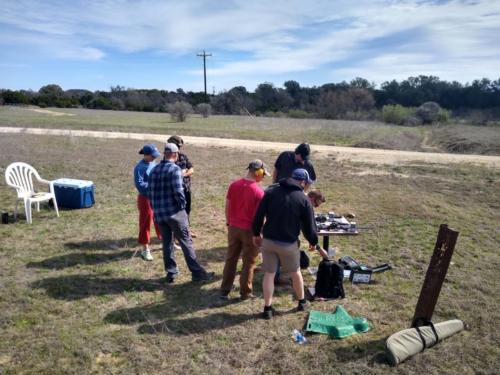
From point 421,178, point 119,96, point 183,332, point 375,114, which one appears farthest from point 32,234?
point 119,96

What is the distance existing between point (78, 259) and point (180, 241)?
6.72 ft

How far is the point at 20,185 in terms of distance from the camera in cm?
788

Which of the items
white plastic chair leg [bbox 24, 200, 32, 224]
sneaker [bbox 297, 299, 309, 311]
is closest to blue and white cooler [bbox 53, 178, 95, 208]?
white plastic chair leg [bbox 24, 200, 32, 224]

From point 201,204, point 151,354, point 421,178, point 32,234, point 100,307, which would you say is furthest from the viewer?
point 421,178

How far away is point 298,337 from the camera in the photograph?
13.7ft

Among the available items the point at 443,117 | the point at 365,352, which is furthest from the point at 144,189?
the point at 443,117

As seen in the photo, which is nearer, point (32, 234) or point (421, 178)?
point (32, 234)

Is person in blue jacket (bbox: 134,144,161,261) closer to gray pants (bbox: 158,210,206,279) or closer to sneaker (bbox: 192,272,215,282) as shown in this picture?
gray pants (bbox: 158,210,206,279)

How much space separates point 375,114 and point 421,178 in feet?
141

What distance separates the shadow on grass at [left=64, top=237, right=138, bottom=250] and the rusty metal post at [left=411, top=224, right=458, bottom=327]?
15.3ft

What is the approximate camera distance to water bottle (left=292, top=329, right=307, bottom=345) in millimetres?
4115

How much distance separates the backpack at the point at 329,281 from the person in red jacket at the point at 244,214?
0.92m

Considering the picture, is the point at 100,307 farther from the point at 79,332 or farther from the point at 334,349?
the point at 334,349

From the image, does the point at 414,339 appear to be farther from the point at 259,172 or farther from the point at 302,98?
the point at 302,98
